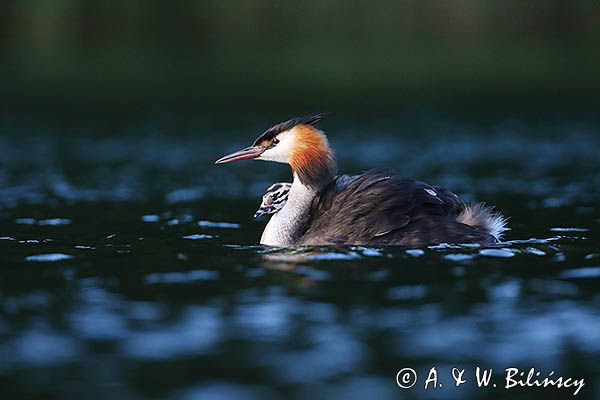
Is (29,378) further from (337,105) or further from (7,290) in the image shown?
(337,105)

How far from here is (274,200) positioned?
12.9 m

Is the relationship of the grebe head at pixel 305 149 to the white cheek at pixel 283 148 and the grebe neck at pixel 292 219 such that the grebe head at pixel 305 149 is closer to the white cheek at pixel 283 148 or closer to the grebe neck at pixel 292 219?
the white cheek at pixel 283 148

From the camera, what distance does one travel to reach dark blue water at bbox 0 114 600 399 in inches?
291

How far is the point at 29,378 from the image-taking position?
7.36 m

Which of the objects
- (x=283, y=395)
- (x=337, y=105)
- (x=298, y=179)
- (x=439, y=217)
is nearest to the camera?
(x=283, y=395)

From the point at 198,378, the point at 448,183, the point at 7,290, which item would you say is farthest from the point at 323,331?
the point at 448,183

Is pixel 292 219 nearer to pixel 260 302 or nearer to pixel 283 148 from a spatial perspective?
pixel 283 148

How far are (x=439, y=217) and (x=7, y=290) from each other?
13.9ft

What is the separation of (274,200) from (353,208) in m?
1.80

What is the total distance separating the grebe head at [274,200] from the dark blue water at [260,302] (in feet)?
1.02


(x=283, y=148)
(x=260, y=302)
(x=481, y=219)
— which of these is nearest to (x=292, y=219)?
(x=283, y=148)

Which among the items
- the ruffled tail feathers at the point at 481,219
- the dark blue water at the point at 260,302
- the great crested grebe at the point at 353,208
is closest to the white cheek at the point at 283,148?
the great crested grebe at the point at 353,208

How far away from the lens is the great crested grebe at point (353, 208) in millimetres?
11133

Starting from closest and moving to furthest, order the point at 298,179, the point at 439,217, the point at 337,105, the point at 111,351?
the point at 111,351 → the point at 439,217 → the point at 298,179 → the point at 337,105
